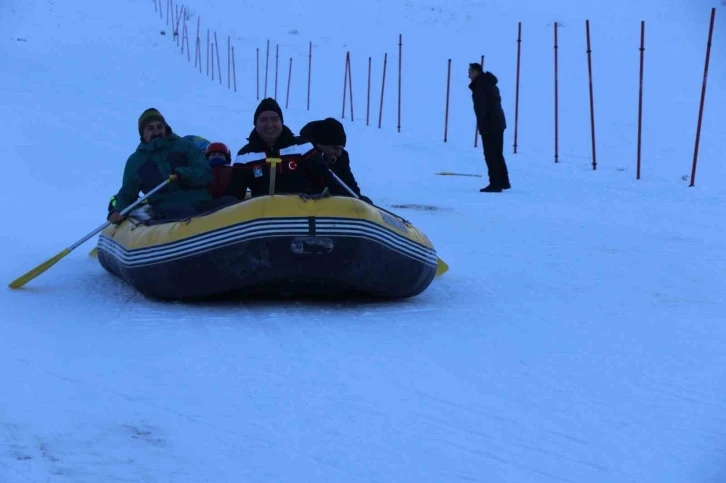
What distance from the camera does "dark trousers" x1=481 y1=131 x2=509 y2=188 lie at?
11.8 m

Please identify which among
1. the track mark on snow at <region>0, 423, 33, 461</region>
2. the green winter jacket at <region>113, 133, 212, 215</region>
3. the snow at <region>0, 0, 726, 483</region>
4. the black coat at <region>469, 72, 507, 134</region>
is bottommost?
the track mark on snow at <region>0, 423, 33, 461</region>

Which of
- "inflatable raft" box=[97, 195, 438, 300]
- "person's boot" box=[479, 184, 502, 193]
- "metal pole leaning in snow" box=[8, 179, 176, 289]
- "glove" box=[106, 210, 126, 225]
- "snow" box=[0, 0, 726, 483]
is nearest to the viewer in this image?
"snow" box=[0, 0, 726, 483]

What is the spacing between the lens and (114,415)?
346 centimetres

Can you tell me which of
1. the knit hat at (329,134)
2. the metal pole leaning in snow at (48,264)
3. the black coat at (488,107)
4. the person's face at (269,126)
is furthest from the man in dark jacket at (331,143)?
the black coat at (488,107)

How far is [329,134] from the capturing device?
596cm

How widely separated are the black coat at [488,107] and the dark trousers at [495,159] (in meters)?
0.09

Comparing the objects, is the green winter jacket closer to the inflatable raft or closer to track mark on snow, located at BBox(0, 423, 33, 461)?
the inflatable raft

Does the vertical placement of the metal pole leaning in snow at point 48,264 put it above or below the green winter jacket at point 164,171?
below

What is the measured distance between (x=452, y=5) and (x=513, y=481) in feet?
118

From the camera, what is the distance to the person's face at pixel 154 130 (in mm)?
6223

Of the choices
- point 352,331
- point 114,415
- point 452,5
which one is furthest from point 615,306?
point 452,5

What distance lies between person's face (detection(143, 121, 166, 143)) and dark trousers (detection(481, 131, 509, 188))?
603cm

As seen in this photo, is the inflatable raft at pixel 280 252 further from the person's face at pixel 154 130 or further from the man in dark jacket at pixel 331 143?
the person's face at pixel 154 130

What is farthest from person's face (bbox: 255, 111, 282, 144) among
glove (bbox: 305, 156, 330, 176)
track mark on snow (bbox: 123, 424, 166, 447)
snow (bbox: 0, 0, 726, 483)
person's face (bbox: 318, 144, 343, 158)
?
track mark on snow (bbox: 123, 424, 166, 447)
